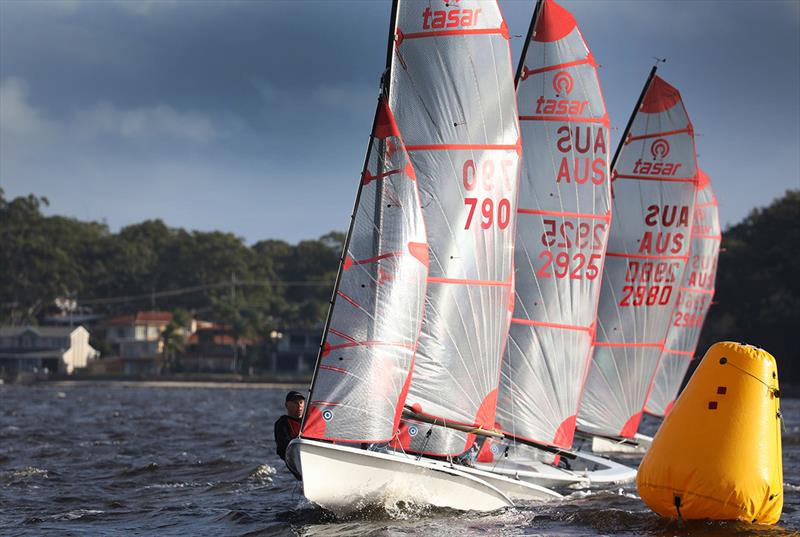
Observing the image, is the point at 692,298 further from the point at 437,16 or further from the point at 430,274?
the point at 437,16

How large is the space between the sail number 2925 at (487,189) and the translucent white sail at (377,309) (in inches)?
61.4

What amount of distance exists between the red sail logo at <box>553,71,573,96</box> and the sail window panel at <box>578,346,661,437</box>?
20.3 feet

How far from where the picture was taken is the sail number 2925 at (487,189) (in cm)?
1566

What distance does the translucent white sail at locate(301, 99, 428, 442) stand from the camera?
13.6 m

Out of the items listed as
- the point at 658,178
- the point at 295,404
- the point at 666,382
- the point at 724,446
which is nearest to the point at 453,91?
the point at 295,404

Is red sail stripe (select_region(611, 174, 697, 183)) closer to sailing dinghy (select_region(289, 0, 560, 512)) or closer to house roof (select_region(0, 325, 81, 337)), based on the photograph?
sailing dinghy (select_region(289, 0, 560, 512))

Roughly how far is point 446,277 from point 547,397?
12.4 ft

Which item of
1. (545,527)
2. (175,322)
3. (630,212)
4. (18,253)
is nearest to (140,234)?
(18,253)

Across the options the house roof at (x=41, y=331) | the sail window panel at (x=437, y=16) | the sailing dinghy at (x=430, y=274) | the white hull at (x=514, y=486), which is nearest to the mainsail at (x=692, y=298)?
the white hull at (x=514, y=486)

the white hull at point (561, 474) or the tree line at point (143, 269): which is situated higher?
the tree line at point (143, 269)

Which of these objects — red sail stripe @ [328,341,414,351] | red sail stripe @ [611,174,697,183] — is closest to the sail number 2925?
red sail stripe @ [328,341,414,351]

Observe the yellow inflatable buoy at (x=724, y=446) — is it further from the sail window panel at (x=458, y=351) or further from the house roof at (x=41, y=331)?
the house roof at (x=41, y=331)

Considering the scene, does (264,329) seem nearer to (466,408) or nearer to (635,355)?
(635,355)

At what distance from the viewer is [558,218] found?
18.6m
